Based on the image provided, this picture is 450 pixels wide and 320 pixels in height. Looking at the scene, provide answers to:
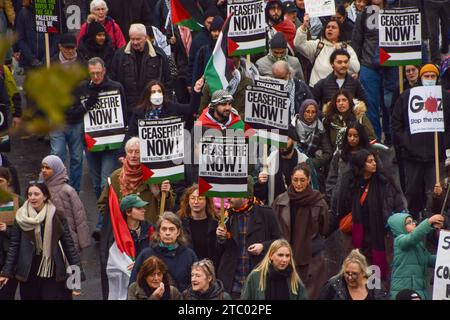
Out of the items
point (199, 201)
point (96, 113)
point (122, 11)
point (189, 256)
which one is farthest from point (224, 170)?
point (122, 11)

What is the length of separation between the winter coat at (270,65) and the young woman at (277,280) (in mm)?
5435

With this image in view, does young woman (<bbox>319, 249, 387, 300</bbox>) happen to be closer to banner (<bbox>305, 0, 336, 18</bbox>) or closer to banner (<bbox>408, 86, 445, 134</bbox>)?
banner (<bbox>408, 86, 445, 134</bbox>)

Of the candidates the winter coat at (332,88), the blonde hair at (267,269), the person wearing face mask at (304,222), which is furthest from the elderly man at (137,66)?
the blonde hair at (267,269)

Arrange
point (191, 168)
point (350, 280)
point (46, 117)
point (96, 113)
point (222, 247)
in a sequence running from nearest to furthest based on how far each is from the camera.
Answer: point (46, 117), point (350, 280), point (222, 247), point (191, 168), point (96, 113)

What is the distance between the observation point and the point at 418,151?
41.8ft

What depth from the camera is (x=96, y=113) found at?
499 inches

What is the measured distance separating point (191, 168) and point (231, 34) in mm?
2106

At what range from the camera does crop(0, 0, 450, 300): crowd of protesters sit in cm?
937

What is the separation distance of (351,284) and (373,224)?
1908 millimetres

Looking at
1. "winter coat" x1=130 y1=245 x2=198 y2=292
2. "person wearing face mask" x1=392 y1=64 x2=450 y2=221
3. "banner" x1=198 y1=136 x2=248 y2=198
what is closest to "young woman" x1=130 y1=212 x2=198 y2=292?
"winter coat" x1=130 y1=245 x2=198 y2=292

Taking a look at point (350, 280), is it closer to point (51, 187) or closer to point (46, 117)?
point (51, 187)

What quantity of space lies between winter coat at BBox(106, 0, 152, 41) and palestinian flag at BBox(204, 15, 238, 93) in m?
3.87

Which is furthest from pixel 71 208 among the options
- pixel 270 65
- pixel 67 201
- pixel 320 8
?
pixel 320 8

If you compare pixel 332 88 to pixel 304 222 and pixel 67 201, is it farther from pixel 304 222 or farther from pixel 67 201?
pixel 67 201
